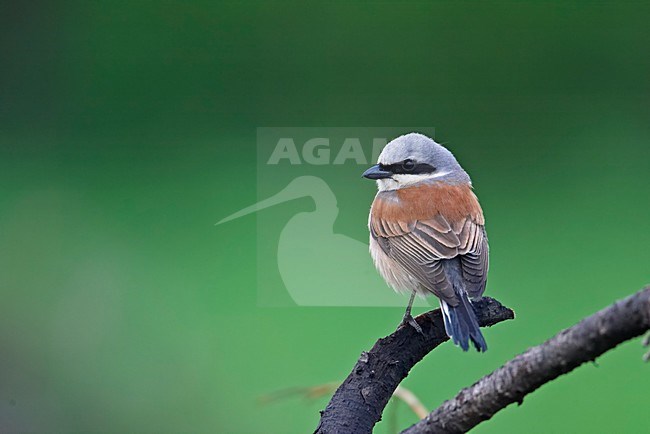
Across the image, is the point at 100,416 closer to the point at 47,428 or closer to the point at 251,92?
the point at 47,428

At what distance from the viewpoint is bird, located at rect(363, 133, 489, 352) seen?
4.75ft

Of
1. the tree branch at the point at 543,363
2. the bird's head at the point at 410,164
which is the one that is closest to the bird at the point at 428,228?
the bird's head at the point at 410,164

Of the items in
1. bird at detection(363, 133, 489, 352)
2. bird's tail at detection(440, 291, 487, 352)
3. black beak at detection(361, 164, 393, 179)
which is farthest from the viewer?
black beak at detection(361, 164, 393, 179)

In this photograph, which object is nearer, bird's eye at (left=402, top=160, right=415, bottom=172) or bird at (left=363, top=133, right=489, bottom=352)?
bird at (left=363, top=133, right=489, bottom=352)

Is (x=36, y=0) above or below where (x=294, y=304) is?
above

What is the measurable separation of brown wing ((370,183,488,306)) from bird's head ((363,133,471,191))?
0.19ft

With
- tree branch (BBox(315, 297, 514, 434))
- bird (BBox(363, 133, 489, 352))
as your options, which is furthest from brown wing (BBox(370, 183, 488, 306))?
tree branch (BBox(315, 297, 514, 434))

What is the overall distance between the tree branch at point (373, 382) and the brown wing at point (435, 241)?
0.23 meters

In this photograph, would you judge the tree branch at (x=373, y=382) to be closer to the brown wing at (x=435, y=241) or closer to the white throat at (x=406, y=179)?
the brown wing at (x=435, y=241)

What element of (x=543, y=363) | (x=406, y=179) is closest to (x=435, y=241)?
(x=406, y=179)

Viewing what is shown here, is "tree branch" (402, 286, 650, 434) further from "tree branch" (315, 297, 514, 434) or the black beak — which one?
the black beak

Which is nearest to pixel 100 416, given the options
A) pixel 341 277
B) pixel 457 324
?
pixel 341 277

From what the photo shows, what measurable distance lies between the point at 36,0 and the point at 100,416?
5.41ft

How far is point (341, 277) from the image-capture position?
8.41ft
